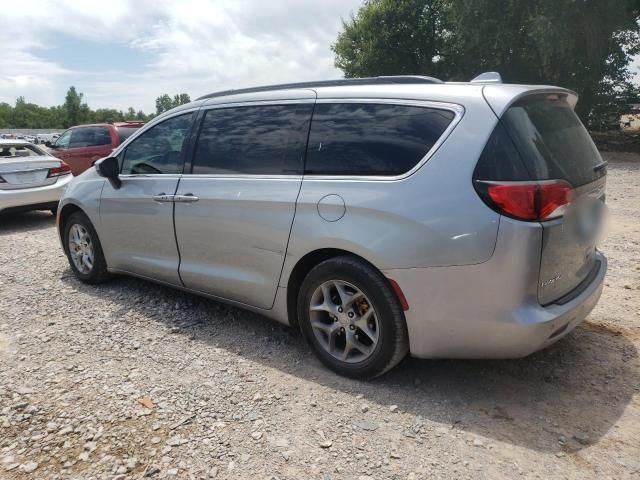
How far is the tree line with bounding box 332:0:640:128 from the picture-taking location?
59.6 feet

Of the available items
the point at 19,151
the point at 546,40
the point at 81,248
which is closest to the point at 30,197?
the point at 19,151

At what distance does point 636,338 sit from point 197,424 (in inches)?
120

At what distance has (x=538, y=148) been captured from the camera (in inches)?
107

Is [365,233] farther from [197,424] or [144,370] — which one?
[144,370]

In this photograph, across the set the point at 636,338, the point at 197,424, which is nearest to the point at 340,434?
the point at 197,424

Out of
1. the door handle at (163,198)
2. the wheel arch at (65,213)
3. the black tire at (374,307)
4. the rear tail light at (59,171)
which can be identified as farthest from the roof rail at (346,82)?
the rear tail light at (59,171)

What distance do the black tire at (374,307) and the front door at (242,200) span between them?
0.35 m

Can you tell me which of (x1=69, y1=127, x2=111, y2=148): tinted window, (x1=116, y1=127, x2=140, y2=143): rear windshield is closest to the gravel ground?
(x1=116, y1=127, x2=140, y2=143): rear windshield

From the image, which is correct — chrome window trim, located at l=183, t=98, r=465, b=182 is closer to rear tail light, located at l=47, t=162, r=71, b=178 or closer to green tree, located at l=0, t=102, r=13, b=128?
rear tail light, located at l=47, t=162, r=71, b=178

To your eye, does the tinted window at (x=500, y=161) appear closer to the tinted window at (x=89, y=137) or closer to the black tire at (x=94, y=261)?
the black tire at (x=94, y=261)

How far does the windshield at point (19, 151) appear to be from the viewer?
843 cm

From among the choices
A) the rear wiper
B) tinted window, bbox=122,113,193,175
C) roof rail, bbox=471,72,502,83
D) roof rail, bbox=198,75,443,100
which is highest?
roof rail, bbox=471,72,502,83

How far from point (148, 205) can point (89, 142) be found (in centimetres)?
917

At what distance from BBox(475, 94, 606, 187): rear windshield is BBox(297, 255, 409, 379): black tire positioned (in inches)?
32.2
